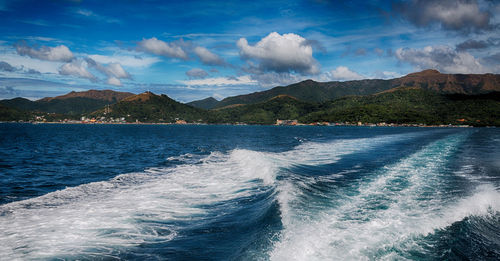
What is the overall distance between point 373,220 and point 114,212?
29.0 feet

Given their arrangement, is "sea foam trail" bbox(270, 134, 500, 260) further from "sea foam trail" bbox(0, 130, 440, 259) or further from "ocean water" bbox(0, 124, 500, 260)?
"sea foam trail" bbox(0, 130, 440, 259)

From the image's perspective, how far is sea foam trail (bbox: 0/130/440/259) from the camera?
7.18 metres

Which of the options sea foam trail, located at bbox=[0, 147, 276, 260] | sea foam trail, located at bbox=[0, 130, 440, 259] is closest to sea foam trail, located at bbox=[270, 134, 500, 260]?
sea foam trail, located at bbox=[0, 130, 440, 259]

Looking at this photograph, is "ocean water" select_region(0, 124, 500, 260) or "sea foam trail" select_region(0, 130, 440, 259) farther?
"sea foam trail" select_region(0, 130, 440, 259)

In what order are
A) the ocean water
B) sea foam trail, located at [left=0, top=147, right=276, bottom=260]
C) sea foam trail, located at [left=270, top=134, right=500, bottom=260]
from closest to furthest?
sea foam trail, located at [left=270, top=134, right=500, bottom=260] → the ocean water → sea foam trail, located at [left=0, top=147, right=276, bottom=260]

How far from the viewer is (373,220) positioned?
28.1ft

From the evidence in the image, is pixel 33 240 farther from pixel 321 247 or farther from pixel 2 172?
pixel 2 172

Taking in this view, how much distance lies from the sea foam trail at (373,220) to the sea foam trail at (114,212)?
3235mm

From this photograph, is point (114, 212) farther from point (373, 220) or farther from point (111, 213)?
point (373, 220)

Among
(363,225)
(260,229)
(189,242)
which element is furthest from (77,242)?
(363,225)

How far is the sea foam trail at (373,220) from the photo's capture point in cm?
654

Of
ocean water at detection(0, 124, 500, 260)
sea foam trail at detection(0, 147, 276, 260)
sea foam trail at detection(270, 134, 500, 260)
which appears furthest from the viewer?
sea foam trail at detection(0, 147, 276, 260)

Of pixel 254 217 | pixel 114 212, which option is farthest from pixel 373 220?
pixel 114 212

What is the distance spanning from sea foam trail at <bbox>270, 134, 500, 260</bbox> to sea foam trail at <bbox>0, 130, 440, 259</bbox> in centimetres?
323
